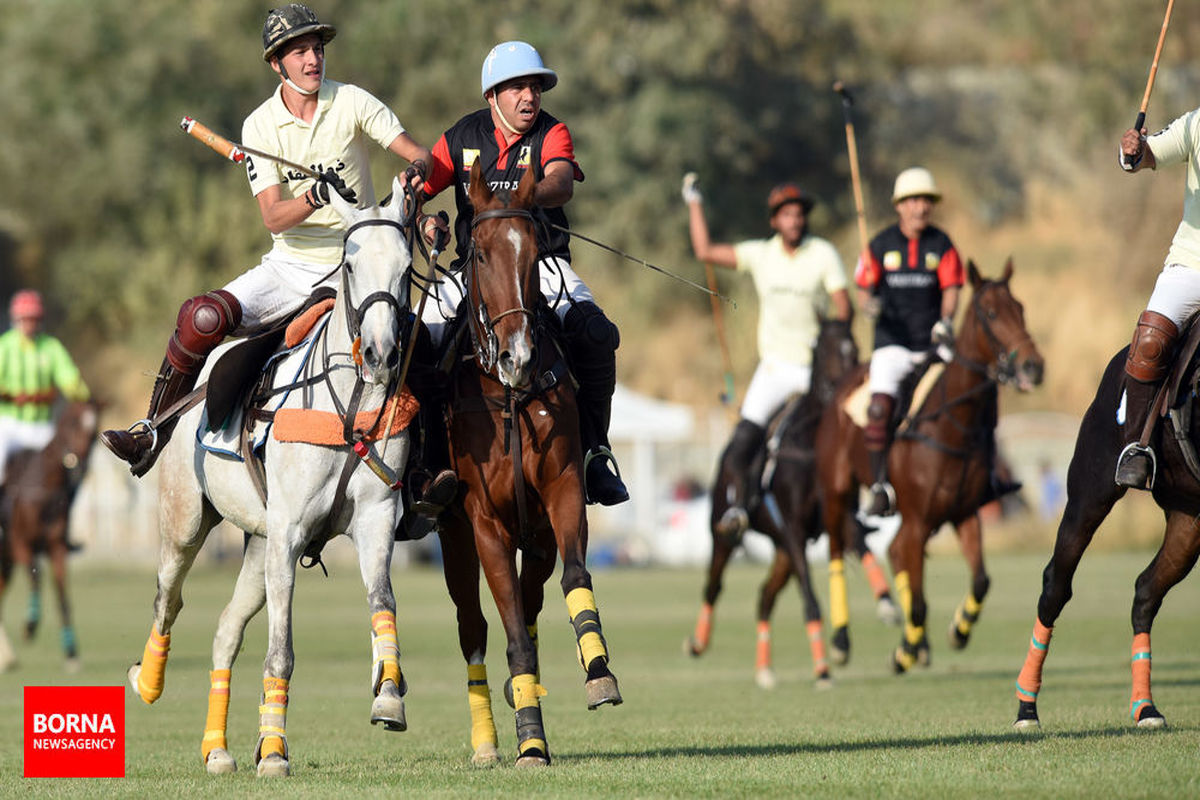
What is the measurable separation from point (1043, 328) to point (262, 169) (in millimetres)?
39393

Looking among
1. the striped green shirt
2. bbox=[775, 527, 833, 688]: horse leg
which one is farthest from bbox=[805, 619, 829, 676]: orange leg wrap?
the striped green shirt

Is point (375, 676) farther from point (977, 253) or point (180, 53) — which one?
point (977, 253)

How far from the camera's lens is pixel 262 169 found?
965 centimetres

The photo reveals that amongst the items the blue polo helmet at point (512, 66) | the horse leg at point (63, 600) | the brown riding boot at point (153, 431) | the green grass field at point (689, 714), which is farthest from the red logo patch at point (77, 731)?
the horse leg at point (63, 600)

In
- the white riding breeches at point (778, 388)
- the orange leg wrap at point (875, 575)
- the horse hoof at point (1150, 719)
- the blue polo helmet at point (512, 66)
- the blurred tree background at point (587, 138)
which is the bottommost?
the horse hoof at point (1150, 719)

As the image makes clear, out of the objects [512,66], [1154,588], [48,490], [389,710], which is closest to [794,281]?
[1154,588]

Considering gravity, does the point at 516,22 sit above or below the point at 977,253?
above

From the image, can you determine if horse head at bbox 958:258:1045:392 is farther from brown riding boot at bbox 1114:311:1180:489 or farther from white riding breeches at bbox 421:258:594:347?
white riding breeches at bbox 421:258:594:347

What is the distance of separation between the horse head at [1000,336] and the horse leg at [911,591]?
4.83 ft

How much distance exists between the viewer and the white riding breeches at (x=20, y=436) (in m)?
19.6

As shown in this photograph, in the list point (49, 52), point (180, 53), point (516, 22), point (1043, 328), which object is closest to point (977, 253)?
point (1043, 328)

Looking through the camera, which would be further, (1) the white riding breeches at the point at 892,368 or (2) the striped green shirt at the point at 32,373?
(2) the striped green shirt at the point at 32,373

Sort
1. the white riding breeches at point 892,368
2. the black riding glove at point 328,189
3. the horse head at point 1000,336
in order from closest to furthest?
the black riding glove at point 328,189 < the horse head at point 1000,336 < the white riding breeches at point 892,368

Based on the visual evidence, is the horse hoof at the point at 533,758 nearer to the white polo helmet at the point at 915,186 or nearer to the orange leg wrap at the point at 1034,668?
the orange leg wrap at the point at 1034,668
